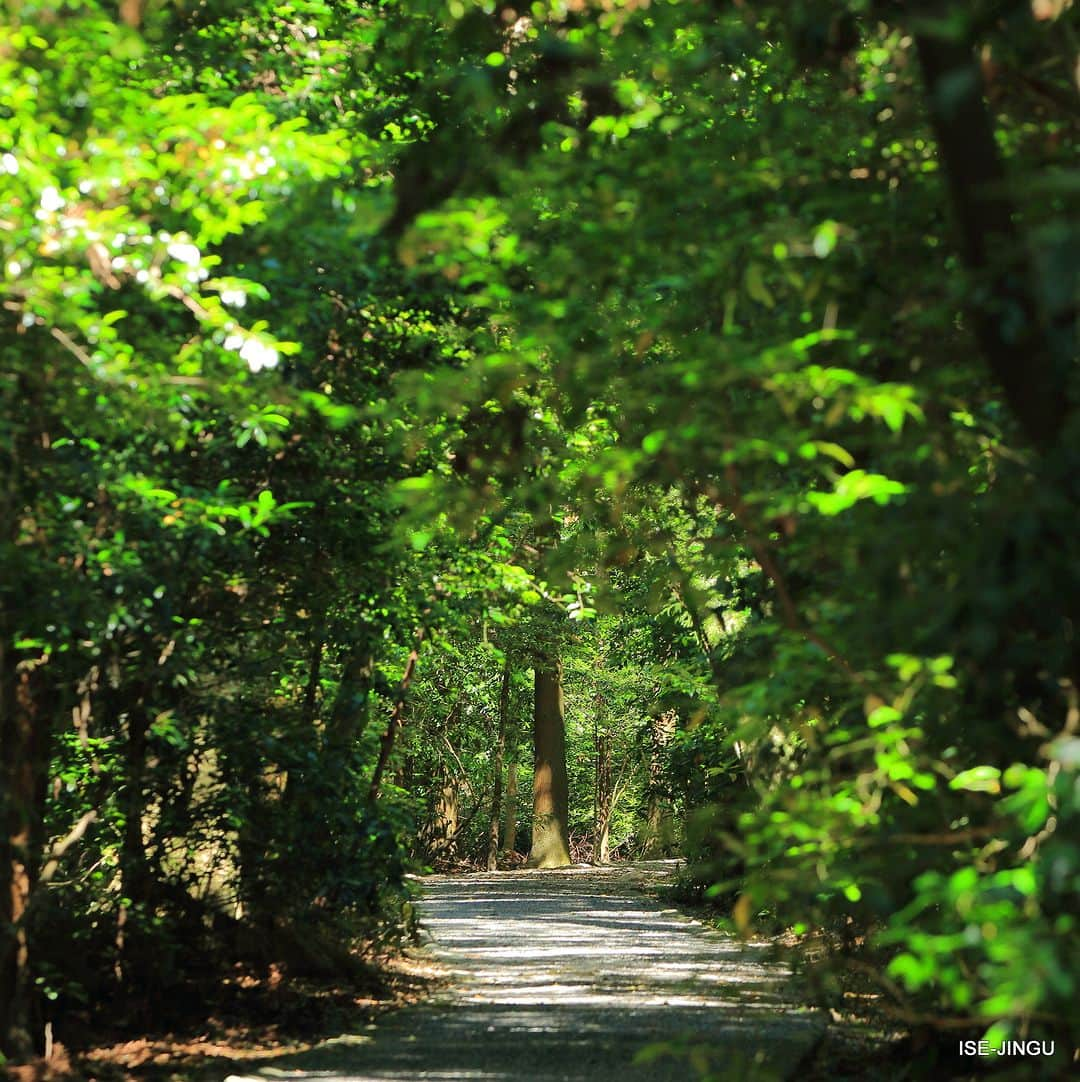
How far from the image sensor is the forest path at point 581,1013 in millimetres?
10094

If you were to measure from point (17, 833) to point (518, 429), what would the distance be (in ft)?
13.9

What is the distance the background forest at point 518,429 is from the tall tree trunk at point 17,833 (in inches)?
1.2

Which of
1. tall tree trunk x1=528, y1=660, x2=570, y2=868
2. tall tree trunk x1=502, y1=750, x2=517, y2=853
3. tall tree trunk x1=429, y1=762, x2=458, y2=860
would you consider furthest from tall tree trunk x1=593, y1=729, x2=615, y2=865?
tall tree trunk x1=528, y1=660, x2=570, y2=868

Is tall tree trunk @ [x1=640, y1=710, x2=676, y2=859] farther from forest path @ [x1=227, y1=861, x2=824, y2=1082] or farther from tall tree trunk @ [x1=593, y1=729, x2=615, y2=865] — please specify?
forest path @ [x1=227, y1=861, x2=824, y2=1082]

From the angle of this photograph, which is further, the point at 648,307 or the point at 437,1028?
the point at 437,1028

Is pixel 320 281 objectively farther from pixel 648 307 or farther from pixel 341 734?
pixel 341 734

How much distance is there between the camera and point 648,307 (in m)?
7.13

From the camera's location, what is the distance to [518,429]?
314 inches

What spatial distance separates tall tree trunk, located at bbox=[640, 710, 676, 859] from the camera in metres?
36.0

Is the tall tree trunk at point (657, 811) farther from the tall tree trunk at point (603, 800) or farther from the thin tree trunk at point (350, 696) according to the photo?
the thin tree trunk at point (350, 696)

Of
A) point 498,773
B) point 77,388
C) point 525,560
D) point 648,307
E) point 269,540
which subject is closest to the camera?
point 648,307

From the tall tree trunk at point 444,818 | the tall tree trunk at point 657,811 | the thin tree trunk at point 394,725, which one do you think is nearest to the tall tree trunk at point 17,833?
the thin tree trunk at point 394,725

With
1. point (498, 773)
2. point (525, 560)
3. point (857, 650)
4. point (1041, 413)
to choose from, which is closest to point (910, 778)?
point (857, 650)

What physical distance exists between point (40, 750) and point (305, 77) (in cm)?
510
